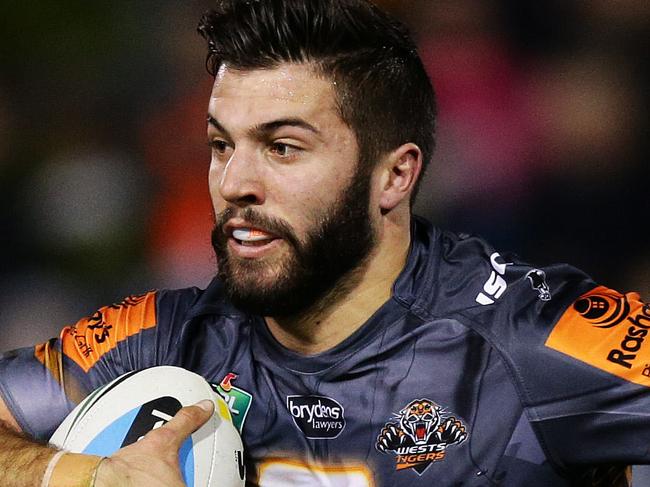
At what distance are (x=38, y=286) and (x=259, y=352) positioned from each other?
1.92 metres

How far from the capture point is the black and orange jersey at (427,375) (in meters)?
2.21

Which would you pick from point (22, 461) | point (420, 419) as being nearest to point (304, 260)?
point (420, 419)

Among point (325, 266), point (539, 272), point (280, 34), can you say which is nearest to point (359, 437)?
point (325, 266)

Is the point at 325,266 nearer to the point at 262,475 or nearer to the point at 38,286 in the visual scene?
the point at 262,475

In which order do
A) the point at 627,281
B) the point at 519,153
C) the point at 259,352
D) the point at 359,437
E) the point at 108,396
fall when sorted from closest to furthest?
1. the point at 108,396
2. the point at 359,437
3. the point at 259,352
4. the point at 627,281
5. the point at 519,153

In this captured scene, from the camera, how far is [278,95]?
2.27 m

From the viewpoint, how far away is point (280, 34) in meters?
2.31

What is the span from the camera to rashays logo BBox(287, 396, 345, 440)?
93.9 inches

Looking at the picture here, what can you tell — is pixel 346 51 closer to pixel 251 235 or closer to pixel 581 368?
pixel 251 235

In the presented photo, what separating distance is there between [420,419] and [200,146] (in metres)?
2.37

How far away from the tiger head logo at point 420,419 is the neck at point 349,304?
0.26 meters

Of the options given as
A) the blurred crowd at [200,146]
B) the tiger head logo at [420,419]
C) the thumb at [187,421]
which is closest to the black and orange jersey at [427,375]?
the tiger head logo at [420,419]

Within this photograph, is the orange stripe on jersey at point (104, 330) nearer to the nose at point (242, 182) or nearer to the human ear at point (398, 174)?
the nose at point (242, 182)

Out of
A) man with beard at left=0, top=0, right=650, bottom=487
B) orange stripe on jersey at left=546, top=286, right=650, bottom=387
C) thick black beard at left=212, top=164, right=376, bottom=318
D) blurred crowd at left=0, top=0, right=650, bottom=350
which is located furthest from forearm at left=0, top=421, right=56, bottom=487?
blurred crowd at left=0, top=0, right=650, bottom=350
